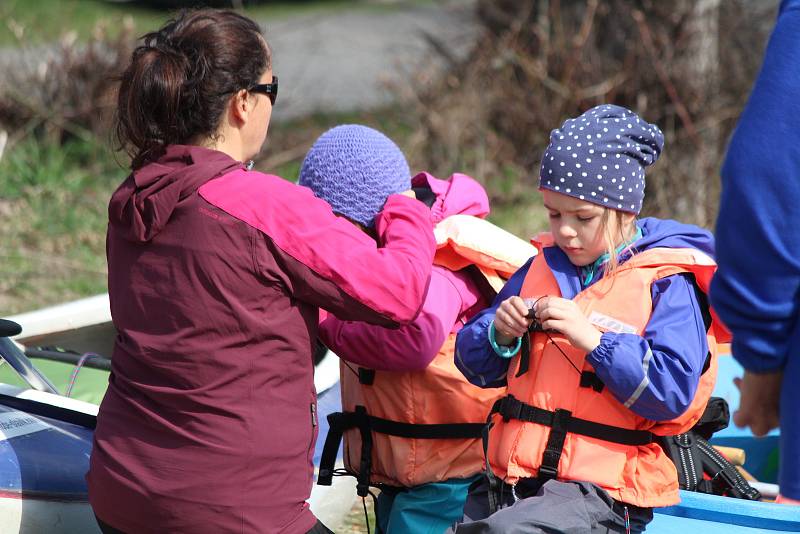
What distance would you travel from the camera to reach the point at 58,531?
2742 mm

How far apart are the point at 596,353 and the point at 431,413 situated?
2.13 feet

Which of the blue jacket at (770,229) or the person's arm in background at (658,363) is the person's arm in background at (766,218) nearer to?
the blue jacket at (770,229)

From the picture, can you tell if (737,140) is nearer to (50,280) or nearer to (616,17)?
(50,280)

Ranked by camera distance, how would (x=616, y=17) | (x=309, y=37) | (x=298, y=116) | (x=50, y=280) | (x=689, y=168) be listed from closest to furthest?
(x=50, y=280)
(x=689, y=168)
(x=616, y=17)
(x=298, y=116)
(x=309, y=37)

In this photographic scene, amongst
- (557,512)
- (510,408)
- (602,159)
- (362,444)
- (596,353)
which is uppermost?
(602,159)

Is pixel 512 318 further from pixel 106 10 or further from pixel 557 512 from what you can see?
pixel 106 10

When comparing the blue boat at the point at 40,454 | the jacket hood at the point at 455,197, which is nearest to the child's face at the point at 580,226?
the jacket hood at the point at 455,197

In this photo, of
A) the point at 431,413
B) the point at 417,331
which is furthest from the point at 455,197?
the point at 431,413

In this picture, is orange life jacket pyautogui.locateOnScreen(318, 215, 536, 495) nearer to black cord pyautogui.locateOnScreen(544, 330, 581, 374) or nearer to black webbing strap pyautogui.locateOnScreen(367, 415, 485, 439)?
black webbing strap pyautogui.locateOnScreen(367, 415, 485, 439)

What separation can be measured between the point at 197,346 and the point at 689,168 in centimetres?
549

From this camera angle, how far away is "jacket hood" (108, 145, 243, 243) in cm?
214

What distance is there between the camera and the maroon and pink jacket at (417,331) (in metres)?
2.61

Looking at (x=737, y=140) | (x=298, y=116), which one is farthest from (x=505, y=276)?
(x=298, y=116)

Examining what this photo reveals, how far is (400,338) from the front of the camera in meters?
2.60
